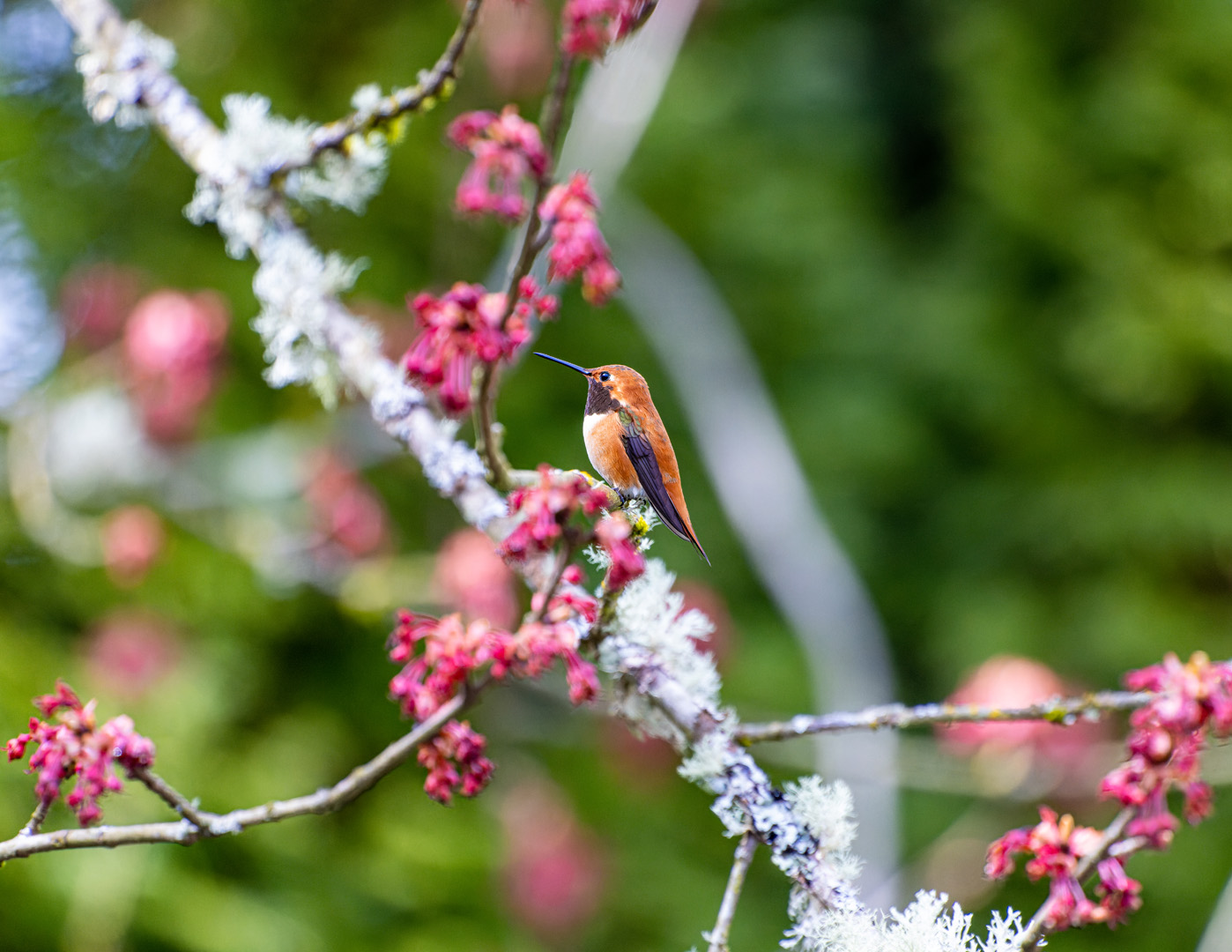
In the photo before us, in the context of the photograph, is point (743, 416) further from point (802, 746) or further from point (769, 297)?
point (769, 297)

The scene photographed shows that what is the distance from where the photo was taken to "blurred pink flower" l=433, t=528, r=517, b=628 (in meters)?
2.10

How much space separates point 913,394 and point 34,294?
Result: 4.05 meters

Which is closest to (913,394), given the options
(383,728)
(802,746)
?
(802,746)

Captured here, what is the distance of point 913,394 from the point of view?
5238 millimetres

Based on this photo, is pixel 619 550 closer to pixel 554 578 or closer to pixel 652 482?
pixel 554 578

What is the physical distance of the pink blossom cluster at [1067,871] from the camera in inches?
27.5

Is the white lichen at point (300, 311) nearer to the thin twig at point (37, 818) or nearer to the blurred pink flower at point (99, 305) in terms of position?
the thin twig at point (37, 818)

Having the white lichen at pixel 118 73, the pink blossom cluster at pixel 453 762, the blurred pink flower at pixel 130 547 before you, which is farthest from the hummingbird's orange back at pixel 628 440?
the blurred pink flower at pixel 130 547

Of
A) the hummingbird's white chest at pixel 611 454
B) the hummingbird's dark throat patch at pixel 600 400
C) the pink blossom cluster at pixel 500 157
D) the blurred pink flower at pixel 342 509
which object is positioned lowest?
the hummingbird's white chest at pixel 611 454

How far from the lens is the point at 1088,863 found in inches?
28.0

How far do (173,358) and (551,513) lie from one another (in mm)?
1936

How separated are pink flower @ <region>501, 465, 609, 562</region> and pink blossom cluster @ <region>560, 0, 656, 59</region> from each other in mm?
324

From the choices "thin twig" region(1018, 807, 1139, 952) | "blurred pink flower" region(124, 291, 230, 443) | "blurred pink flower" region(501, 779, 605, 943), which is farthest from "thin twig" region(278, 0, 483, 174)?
"blurred pink flower" region(501, 779, 605, 943)

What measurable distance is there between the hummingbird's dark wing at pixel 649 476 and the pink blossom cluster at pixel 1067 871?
13.5 inches
